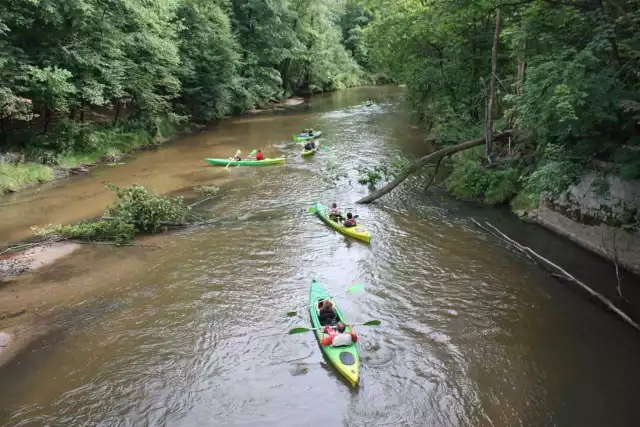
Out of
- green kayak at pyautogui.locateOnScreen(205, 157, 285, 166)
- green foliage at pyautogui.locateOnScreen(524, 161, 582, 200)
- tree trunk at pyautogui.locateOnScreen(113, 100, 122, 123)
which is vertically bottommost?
green kayak at pyautogui.locateOnScreen(205, 157, 285, 166)

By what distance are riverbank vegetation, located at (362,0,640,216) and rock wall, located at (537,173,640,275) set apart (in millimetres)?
451

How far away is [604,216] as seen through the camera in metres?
10.1

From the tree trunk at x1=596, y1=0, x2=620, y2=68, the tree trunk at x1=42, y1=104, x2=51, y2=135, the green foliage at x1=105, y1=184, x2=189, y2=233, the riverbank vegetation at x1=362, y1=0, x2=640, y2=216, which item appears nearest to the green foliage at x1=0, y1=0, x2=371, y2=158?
the tree trunk at x1=42, y1=104, x2=51, y2=135

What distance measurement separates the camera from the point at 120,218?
12.6 meters

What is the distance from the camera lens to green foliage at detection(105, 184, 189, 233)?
12.8 metres

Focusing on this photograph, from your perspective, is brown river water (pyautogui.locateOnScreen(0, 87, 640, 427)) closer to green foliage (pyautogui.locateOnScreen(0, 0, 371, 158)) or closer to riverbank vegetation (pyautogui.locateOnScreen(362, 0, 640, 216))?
riverbank vegetation (pyautogui.locateOnScreen(362, 0, 640, 216))

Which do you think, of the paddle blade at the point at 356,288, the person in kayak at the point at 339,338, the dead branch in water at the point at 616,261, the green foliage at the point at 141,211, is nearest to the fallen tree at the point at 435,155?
the dead branch in water at the point at 616,261

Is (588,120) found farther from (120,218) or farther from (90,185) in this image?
(90,185)

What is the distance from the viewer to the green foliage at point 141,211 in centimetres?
1278

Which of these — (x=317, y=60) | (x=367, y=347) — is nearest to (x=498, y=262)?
(x=367, y=347)

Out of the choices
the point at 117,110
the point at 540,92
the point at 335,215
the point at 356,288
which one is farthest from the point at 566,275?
the point at 117,110

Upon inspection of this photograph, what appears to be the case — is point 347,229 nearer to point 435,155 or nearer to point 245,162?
point 435,155

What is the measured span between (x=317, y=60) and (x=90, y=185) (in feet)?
108

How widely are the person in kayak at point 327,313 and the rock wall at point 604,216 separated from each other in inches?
229
